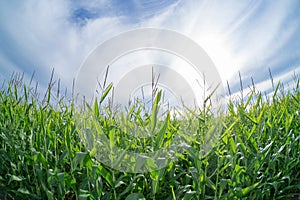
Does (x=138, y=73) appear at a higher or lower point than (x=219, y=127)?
higher

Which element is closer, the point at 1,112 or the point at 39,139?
the point at 39,139

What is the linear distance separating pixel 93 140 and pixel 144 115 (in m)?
0.79

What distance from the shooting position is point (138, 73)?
2.54 metres

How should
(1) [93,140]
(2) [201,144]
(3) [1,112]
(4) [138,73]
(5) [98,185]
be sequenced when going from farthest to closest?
(4) [138,73], (3) [1,112], (2) [201,144], (1) [93,140], (5) [98,185]

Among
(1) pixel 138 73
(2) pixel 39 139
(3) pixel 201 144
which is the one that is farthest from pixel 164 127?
(1) pixel 138 73

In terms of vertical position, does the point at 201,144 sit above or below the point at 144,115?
below

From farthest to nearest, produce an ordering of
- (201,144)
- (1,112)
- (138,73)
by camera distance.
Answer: (138,73) < (1,112) < (201,144)

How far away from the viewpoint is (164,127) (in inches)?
57.9

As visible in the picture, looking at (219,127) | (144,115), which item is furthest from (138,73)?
(219,127)

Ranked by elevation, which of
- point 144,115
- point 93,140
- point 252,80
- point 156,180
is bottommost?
point 156,180

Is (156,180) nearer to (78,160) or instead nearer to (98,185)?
(98,185)

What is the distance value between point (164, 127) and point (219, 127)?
401 mm

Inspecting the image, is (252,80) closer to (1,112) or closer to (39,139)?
(39,139)

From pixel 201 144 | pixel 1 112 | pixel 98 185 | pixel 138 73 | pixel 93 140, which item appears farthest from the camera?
pixel 138 73
